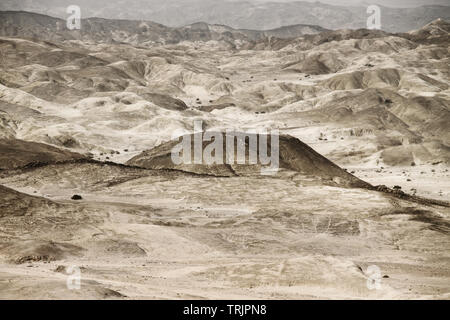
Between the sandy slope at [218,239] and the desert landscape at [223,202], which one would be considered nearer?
the sandy slope at [218,239]

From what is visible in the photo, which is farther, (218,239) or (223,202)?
(223,202)

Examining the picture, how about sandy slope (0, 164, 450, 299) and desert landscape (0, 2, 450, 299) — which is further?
desert landscape (0, 2, 450, 299)

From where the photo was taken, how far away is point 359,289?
26500 mm

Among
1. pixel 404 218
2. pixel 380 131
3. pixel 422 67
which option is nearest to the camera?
pixel 404 218

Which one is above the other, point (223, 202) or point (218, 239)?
point (223, 202)

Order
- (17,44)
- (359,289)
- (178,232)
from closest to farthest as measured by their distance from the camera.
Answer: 1. (359,289)
2. (178,232)
3. (17,44)

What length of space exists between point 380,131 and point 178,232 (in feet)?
218

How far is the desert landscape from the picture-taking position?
27.8 m

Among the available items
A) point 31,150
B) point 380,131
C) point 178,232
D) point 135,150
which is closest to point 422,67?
point 380,131

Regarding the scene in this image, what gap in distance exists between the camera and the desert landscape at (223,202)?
27.8m

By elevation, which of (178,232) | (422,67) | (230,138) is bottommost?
(178,232)

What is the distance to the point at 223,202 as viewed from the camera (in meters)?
48.5

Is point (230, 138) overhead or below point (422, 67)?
below

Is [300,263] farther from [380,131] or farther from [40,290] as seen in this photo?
[380,131]
